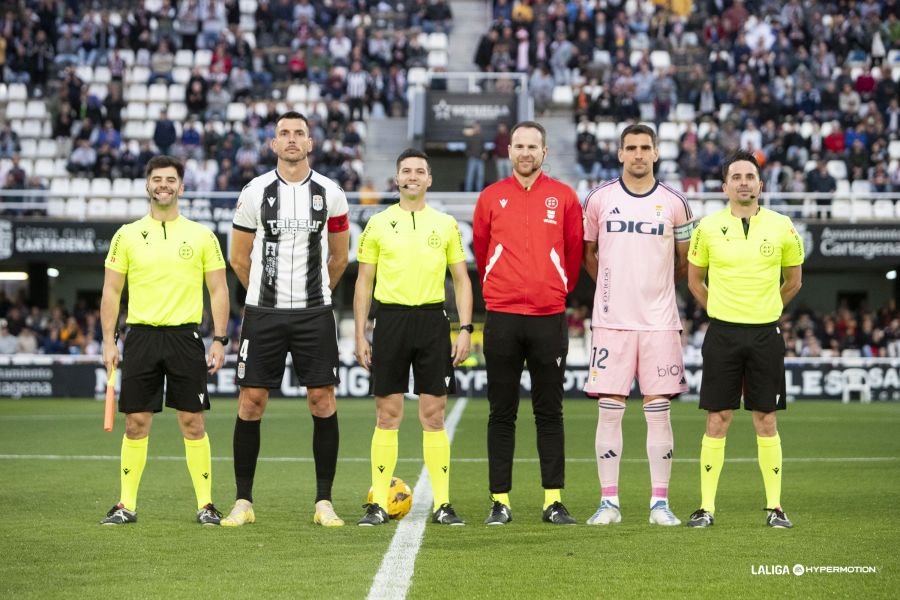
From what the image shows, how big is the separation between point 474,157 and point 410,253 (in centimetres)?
1953

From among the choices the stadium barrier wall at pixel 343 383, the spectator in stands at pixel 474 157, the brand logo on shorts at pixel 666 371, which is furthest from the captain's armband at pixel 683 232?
the spectator in stands at pixel 474 157

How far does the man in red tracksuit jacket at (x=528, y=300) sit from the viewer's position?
737 centimetres

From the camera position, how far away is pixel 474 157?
26.8 meters

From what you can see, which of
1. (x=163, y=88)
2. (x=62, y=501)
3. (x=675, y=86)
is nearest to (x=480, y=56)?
(x=675, y=86)

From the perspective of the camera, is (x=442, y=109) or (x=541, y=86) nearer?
(x=442, y=109)

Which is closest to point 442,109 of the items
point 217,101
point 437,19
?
point 437,19

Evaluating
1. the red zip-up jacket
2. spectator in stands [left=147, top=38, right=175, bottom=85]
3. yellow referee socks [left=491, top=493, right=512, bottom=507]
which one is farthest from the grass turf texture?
spectator in stands [left=147, top=38, right=175, bottom=85]

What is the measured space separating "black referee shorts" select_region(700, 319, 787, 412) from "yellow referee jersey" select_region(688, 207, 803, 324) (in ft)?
0.25

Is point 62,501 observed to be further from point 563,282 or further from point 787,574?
point 787,574

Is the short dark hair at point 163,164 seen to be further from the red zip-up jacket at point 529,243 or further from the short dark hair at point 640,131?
the short dark hair at point 640,131

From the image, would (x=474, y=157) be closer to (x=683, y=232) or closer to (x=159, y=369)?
(x=683, y=232)

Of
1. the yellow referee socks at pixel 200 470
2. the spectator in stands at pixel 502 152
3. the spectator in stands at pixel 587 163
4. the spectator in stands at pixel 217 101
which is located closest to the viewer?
the yellow referee socks at pixel 200 470

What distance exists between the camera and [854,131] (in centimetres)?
2736

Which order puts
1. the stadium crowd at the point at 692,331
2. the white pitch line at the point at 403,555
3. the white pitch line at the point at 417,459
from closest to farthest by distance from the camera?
1. the white pitch line at the point at 403,555
2. the white pitch line at the point at 417,459
3. the stadium crowd at the point at 692,331
